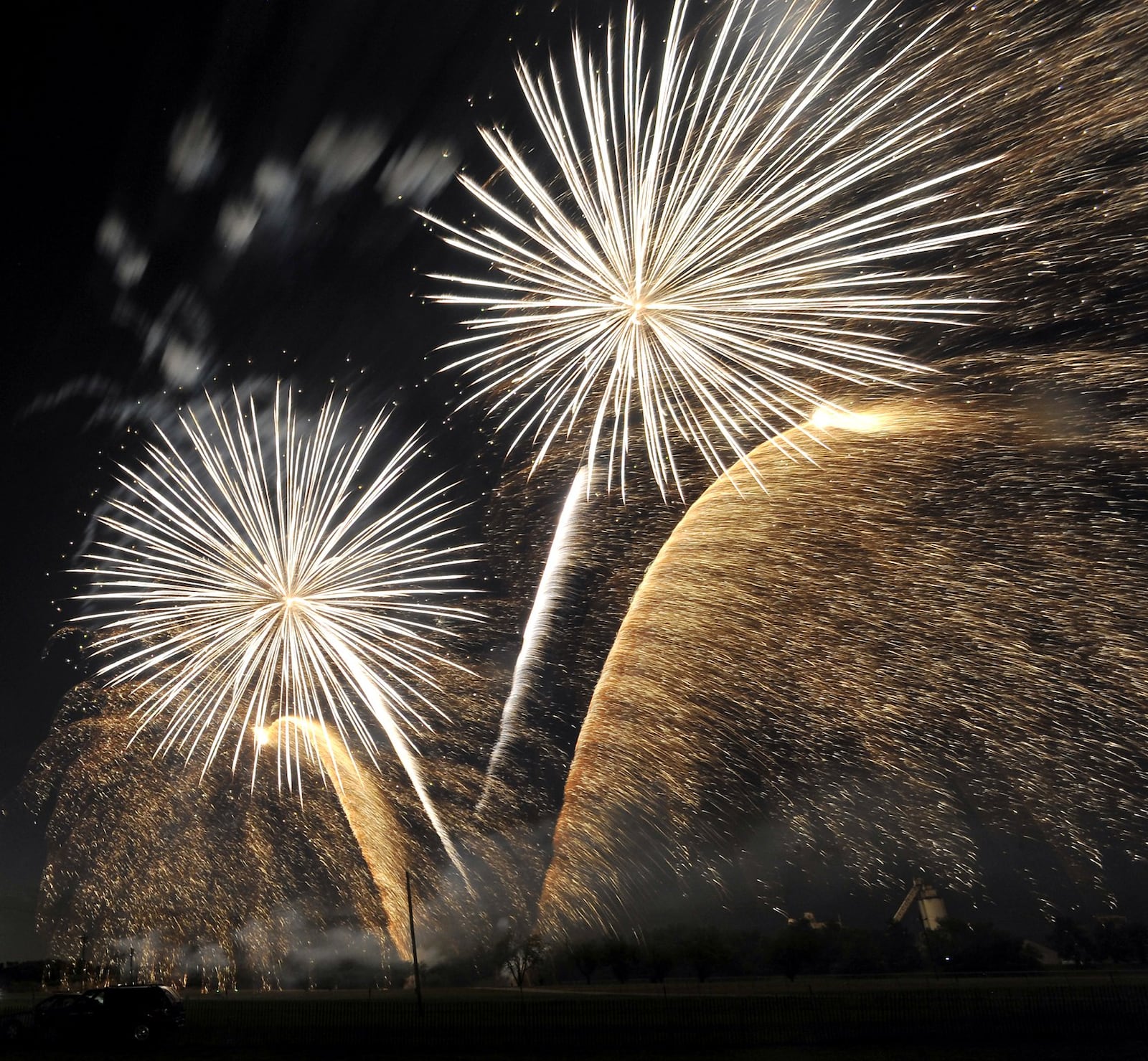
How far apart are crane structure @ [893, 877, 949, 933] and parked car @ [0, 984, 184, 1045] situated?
62.7 meters

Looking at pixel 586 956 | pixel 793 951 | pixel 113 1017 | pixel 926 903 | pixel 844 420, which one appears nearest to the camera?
pixel 844 420

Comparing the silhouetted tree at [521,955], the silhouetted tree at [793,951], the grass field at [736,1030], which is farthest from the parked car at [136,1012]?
A: the silhouetted tree at [793,951]

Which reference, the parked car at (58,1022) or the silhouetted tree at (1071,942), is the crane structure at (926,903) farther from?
the parked car at (58,1022)

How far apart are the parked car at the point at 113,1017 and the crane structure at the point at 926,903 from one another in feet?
206

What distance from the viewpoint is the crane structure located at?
7281 centimetres

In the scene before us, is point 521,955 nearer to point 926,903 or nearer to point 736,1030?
point 926,903

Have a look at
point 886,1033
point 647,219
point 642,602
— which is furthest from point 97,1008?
point 647,219

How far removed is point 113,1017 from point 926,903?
66281 mm

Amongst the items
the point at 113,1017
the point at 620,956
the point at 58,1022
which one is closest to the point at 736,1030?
the point at 113,1017

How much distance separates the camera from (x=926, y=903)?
244 feet

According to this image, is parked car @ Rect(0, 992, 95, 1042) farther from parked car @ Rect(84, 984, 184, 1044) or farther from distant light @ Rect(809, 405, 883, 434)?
distant light @ Rect(809, 405, 883, 434)

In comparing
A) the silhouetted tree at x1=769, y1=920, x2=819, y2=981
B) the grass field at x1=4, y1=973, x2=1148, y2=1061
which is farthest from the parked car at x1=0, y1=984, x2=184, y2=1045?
the silhouetted tree at x1=769, y1=920, x2=819, y2=981

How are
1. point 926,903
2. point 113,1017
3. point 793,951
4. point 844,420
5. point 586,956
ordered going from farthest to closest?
point 926,903 < point 586,956 < point 793,951 < point 113,1017 < point 844,420

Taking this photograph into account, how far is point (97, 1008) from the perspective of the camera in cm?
2464
